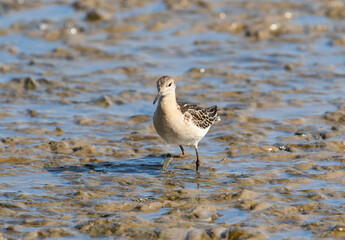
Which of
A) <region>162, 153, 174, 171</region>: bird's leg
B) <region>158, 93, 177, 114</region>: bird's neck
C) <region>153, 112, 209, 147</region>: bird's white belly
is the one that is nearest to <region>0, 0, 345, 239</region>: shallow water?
<region>162, 153, 174, 171</region>: bird's leg

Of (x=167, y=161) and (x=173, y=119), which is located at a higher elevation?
(x=173, y=119)

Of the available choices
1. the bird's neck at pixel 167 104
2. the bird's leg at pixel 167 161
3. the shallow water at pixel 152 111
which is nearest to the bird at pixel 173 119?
the bird's neck at pixel 167 104

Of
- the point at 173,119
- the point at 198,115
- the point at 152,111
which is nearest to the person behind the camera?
the point at 173,119

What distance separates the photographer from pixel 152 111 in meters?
13.1

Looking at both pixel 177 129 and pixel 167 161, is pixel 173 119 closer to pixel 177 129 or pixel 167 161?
pixel 177 129

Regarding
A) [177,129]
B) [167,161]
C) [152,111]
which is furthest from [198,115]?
[152,111]

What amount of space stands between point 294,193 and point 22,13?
43.7 feet

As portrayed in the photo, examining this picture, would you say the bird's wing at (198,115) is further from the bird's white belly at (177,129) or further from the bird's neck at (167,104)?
the bird's neck at (167,104)

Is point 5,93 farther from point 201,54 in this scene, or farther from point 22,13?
point 22,13

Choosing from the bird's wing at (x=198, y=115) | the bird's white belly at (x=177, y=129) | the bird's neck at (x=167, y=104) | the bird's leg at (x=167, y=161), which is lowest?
the bird's leg at (x=167, y=161)

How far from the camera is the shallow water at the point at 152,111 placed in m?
8.17

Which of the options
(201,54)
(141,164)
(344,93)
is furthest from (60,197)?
(201,54)

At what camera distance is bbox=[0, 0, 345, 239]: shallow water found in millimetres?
8172

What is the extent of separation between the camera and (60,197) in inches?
344
